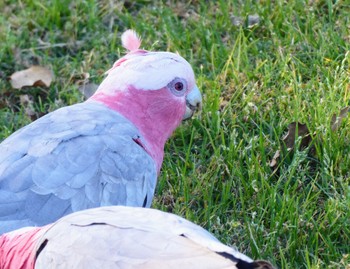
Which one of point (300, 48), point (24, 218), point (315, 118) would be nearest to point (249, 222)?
point (315, 118)

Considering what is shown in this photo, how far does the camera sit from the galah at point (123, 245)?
253 cm

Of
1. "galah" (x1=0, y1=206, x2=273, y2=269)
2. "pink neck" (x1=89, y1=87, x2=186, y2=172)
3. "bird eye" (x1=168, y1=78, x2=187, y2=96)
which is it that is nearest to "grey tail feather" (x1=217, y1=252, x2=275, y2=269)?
"galah" (x1=0, y1=206, x2=273, y2=269)

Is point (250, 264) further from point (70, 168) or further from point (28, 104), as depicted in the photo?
point (28, 104)

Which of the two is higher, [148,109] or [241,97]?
[148,109]

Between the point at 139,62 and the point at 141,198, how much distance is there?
0.70m

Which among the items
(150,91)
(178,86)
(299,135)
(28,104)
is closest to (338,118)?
(299,135)

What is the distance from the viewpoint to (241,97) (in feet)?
14.6

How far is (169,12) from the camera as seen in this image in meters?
5.11

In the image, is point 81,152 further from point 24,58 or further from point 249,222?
point 24,58

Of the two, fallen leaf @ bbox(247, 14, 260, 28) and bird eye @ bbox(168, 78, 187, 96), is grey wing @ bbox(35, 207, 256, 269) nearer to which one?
bird eye @ bbox(168, 78, 187, 96)

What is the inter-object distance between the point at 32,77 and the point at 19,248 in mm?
2013

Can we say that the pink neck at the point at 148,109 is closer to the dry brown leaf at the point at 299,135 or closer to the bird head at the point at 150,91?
the bird head at the point at 150,91

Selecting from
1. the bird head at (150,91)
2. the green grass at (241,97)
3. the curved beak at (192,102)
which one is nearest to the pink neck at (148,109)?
the bird head at (150,91)

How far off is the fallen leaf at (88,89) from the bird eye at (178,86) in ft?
2.65
